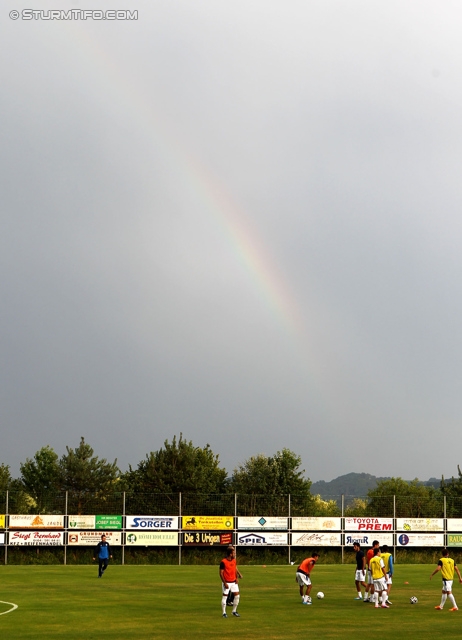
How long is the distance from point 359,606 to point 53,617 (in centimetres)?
1146

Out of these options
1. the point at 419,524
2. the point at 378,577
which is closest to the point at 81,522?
the point at 419,524

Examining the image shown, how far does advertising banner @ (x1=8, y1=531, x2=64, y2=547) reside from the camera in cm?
6053

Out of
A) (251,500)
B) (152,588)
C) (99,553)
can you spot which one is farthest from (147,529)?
(152,588)

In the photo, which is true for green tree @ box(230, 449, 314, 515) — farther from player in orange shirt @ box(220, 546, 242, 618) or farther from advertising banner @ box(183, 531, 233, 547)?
player in orange shirt @ box(220, 546, 242, 618)

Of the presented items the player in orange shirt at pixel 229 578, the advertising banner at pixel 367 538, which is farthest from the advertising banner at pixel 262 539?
the player in orange shirt at pixel 229 578

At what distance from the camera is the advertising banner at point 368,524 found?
6431 cm

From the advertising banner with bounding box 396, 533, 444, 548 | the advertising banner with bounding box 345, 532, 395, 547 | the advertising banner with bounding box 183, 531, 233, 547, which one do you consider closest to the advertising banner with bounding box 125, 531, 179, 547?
the advertising banner with bounding box 183, 531, 233, 547

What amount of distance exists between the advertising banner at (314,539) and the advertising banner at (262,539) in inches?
29.5

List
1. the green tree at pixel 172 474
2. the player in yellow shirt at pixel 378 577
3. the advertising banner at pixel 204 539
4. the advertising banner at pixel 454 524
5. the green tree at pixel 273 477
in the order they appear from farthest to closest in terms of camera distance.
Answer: the green tree at pixel 273 477
the green tree at pixel 172 474
the advertising banner at pixel 454 524
the advertising banner at pixel 204 539
the player in yellow shirt at pixel 378 577

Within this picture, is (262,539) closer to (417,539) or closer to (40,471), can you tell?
(417,539)

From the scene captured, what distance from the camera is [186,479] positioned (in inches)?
3415

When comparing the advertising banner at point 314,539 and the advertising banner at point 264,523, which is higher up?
the advertising banner at point 264,523

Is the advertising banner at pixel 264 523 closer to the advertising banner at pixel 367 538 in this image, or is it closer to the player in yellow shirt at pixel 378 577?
the advertising banner at pixel 367 538

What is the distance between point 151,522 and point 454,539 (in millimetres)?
23184
